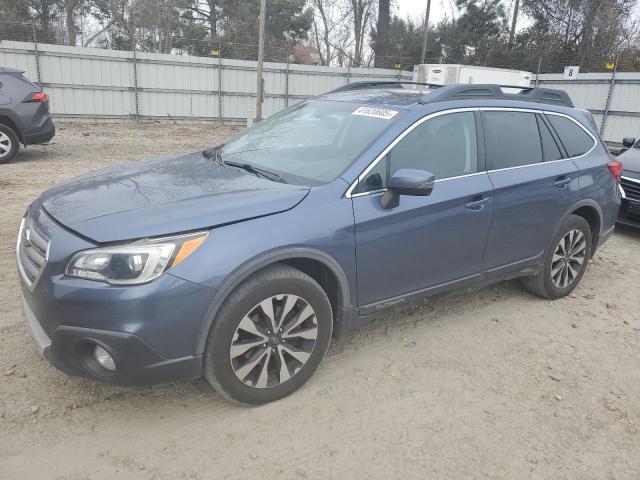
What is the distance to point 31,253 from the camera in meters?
2.80

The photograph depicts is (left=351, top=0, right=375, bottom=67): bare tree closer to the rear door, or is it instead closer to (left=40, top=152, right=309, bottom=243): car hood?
the rear door

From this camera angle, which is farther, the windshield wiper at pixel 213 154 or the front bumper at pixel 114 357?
the windshield wiper at pixel 213 154

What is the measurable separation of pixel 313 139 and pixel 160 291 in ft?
5.53

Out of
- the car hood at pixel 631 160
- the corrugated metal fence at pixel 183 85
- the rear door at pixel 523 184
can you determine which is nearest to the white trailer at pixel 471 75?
the corrugated metal fence at pixel 183 85

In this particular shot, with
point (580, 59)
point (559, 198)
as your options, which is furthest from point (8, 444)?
point (580, 59)

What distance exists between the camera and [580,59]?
75.7ft

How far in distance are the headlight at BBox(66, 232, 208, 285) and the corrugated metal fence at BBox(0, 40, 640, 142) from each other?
661 inches

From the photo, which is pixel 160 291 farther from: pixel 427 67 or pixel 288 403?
pixel 427 67

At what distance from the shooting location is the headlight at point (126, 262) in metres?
2.47

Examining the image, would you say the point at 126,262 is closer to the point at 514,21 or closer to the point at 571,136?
the point at 571,136

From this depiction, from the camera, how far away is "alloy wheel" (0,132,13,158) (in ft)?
31.0

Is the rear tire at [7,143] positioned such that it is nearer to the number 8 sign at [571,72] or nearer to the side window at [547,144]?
the side window at [547,144]

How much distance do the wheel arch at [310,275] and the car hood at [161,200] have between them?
242 mm

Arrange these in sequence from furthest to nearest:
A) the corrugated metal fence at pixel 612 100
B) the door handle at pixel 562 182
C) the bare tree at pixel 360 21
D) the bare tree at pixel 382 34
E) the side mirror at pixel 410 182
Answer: the bare tree at pixel 360 21 → the bare tree at pixel 382 34 → the corrugated metal fence at pixel 612 100 → the door handle at pixel 562 182 → the side mirror at pixel 410 182
